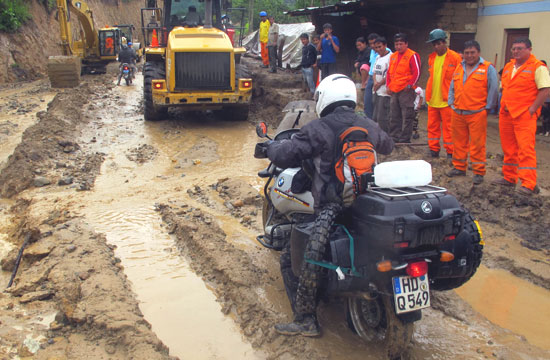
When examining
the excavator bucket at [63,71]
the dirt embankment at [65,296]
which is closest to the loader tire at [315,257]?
the dirt embankment at [65,296]

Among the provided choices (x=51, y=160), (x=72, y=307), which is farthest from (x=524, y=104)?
A: (x=51, y=160)

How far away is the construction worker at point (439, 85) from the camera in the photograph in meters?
6.58

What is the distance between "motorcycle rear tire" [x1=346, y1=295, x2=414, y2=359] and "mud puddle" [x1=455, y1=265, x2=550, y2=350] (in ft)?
3.45

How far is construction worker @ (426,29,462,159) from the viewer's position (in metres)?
6.58

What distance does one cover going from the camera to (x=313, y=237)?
9.72ft

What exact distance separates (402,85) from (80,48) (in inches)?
662

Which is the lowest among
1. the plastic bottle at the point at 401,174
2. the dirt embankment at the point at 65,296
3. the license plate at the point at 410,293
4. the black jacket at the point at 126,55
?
the dirt embankment at the point at 65,296

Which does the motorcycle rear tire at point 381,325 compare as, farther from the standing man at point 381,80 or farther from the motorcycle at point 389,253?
the standing man at point 381,80

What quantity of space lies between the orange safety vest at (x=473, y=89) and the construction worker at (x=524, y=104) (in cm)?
23

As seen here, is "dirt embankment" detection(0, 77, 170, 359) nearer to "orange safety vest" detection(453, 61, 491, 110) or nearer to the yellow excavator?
"orange safety vest" detection(453, 61, 491, 110)

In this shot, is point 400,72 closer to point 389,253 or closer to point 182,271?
point 182,271

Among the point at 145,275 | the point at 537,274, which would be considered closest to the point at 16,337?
the point at 145,275

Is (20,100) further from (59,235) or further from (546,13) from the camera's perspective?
(546,13)

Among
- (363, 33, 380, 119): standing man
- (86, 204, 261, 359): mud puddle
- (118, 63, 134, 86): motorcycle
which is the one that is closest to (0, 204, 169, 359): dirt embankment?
(86, 204, 261, 359): mud puddle
